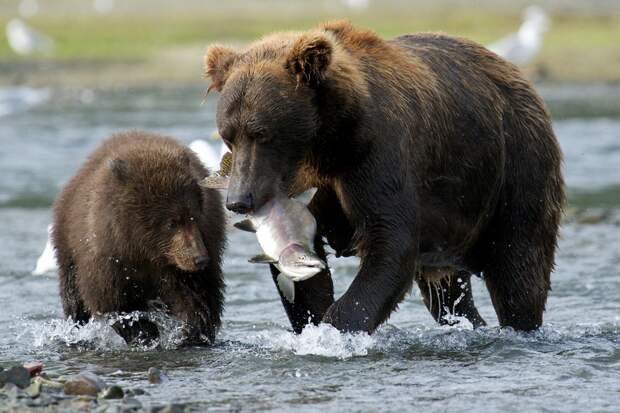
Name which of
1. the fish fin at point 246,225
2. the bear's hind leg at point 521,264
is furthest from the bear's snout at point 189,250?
the bear's hind leg at point 521,264

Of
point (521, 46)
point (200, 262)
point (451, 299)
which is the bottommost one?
point (451, 299)

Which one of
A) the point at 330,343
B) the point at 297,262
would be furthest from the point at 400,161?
the point at 330,343

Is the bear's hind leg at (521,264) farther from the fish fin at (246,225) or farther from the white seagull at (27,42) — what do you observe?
the white seagull at (27,42)

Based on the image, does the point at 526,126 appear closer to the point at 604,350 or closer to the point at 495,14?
the point at 604,350

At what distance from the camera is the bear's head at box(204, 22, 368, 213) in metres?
5.88

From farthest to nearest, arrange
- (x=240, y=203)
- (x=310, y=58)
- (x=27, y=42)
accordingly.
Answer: (x=27, y=42)
(x=310, y=58)
(x=240, y=203)

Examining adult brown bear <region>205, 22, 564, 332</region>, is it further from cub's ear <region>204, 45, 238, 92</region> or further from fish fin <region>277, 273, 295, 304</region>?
fish fin <region>277, 273, 295, 304</region>

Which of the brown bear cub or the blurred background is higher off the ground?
the blurred background

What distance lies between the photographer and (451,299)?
770 centimetres

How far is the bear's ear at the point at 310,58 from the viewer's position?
5.91 metres

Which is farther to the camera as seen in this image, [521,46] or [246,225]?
[521,46]

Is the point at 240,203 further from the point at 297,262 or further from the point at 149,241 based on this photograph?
the point at 149,241

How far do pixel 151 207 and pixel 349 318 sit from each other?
1481 millimetres

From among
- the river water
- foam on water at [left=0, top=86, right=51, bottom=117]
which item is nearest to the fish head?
the river water
